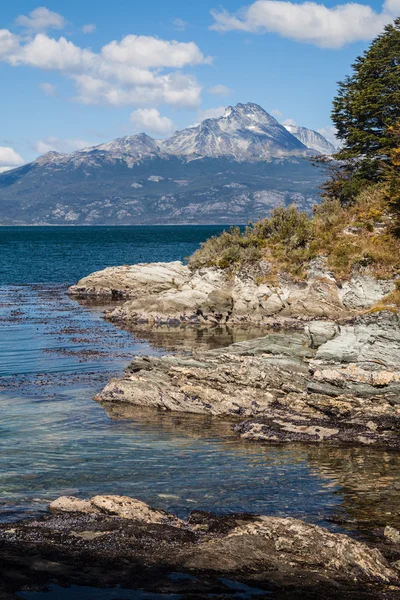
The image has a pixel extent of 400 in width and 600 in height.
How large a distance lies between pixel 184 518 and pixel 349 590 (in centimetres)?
488

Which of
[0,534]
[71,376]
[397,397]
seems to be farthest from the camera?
[71,376]

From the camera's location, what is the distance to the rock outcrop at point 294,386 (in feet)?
72.8

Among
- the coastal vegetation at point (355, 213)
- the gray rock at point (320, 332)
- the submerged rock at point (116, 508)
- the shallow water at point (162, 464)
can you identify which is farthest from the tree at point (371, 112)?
the submerged rock at point (116, 508)

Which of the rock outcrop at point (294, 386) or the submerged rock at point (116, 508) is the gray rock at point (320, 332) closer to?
the rock outcrop at point (294, 386)

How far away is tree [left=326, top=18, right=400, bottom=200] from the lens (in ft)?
192

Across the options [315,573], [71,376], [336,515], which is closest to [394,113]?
[71,376]

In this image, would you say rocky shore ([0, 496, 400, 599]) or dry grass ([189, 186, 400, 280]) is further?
dry grass ([189, 186, 400, 280])

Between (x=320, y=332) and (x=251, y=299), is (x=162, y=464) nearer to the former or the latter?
(x=320, y=332)

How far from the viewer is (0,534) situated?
12.8 meters

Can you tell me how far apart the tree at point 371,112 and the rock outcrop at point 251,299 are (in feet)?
44.6

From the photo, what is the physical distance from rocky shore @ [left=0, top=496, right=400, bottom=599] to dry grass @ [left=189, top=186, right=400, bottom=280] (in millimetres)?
35089

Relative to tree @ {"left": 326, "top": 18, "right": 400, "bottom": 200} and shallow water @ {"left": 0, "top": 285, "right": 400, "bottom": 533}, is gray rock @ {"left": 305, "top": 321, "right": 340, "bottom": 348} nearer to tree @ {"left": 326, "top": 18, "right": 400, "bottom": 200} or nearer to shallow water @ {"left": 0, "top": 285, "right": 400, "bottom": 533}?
shallow water @ {"left": 0, "top": 285, "right": 400, "bottom": 533}

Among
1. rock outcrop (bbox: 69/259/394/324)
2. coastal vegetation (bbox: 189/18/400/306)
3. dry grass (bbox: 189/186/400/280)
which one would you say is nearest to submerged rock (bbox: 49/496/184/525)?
coastal vegetation (bbox: 189/18/400/306)

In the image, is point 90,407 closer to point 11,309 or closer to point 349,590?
point 349,590
